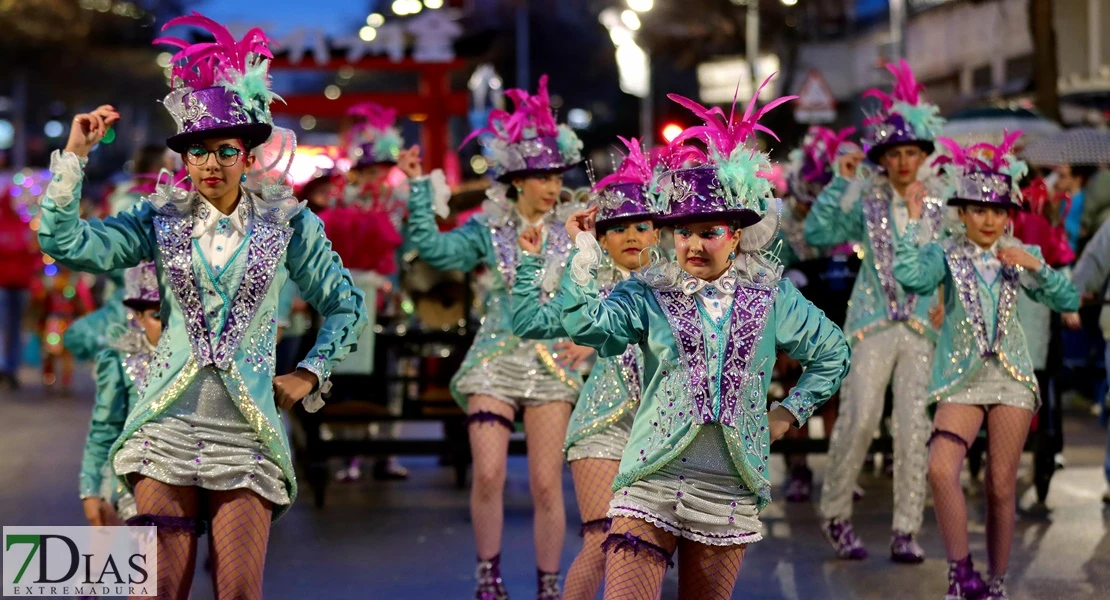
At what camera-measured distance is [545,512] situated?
21.7 ft

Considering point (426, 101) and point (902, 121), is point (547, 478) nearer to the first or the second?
point (902, 121)

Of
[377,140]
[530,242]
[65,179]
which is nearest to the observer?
[65,179]

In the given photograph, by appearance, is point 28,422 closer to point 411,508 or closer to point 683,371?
point 411,508

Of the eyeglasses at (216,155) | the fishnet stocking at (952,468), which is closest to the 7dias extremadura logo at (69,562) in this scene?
the eyeglasses at (216,155)

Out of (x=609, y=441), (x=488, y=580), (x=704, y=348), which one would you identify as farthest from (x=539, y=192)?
(x=704, y=348)

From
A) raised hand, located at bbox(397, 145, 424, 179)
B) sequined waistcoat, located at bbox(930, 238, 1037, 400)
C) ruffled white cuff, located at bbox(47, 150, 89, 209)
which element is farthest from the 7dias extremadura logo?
sequined waistcoat, located at bbox(930, 238, 1037, 400)

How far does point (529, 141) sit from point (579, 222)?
165 cm

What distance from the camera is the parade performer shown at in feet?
25.6

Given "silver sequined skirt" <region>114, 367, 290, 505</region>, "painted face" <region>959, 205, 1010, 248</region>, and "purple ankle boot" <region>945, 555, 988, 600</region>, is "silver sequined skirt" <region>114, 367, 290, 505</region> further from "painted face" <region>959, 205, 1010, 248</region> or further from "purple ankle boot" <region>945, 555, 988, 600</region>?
"painted face" <region>959, 205, 1010, 248</region>

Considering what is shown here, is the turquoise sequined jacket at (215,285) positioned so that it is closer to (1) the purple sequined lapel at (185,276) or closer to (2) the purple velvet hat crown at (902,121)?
(1) the purple sequined lapel at (185,276)

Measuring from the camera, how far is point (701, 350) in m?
4.65

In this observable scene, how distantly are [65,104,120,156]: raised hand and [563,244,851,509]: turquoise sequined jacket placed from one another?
1485 millimetres

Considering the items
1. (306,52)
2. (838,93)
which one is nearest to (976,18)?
(838,93)

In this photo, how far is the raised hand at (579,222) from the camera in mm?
5156
